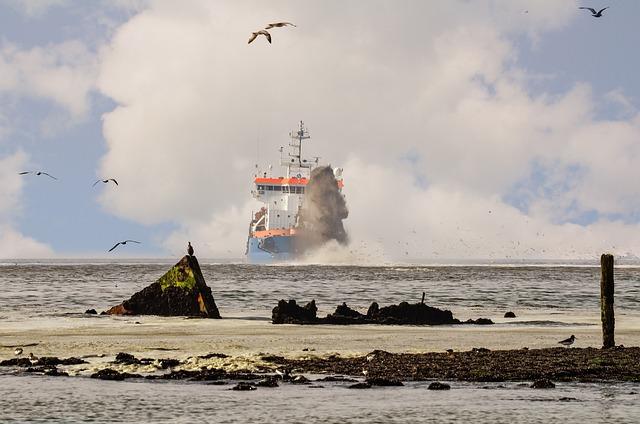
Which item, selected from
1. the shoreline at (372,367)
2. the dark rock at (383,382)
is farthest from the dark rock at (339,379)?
the dark rock at (383,382)

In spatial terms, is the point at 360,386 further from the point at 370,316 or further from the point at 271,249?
the point at 271,249

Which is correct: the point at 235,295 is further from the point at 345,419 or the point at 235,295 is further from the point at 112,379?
the point at 345,419

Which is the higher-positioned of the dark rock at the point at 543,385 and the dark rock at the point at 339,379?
the dark rock at the point at 543,385

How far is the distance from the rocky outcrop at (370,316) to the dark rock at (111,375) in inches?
512

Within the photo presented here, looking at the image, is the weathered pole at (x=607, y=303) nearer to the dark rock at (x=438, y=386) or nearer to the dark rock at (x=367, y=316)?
the dark rock at (x=367, y=316)

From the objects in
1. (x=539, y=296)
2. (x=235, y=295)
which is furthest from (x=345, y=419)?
(x=539, y=296)

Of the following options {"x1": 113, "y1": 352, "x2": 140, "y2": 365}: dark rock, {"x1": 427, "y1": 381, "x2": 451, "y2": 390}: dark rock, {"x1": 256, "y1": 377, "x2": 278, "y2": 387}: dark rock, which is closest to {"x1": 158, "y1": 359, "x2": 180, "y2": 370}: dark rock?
{"x1": 113, "y1": 352, "x2": 140, "y2": 365}: dark rock

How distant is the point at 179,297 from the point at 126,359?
48.5 ft

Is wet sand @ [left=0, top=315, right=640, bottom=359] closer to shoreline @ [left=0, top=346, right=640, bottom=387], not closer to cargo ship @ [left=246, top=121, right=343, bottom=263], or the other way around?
shoreline @ [left=0, top=346, right=640, bottom=387]

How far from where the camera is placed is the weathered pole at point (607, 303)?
998 inches

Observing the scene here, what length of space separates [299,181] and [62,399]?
149 m

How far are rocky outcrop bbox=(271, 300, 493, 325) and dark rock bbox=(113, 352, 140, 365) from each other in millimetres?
11019

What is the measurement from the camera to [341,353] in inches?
931

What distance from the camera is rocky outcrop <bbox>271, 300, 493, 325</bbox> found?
3300cm
